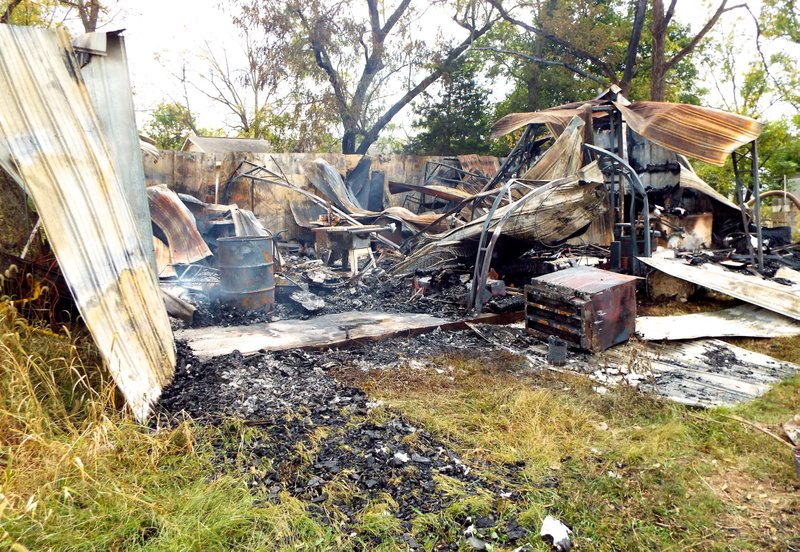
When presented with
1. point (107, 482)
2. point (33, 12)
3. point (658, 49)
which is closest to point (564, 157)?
point (107, 482)

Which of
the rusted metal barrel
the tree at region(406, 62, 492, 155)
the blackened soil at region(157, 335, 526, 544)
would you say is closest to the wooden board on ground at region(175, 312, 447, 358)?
the rusted metal barrel

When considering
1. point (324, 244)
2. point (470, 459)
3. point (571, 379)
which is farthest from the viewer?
point (324, 244)

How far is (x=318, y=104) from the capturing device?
1609cm

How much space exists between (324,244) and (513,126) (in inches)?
173

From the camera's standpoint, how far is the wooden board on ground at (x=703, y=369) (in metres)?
4.01

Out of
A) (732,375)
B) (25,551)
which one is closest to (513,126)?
(732,375)

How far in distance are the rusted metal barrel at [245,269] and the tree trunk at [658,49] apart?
12.7 metres

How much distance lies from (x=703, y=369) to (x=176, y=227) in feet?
23.9

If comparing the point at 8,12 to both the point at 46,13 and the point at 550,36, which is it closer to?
the point at 46,13

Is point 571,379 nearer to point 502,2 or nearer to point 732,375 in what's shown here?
point 732,375

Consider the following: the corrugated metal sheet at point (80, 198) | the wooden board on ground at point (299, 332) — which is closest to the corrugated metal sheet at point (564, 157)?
the wooden board on ground at point (299, 332)

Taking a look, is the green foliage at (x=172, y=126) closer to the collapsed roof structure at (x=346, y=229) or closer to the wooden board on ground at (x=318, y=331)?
the collapsed roof structure at (x=346, y=229)

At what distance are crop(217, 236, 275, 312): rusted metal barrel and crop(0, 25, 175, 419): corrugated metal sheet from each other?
7.48 ft

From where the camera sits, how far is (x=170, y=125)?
928 inches
